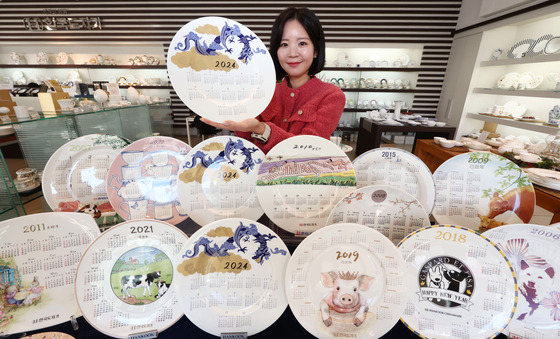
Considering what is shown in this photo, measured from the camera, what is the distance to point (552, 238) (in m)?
0.72

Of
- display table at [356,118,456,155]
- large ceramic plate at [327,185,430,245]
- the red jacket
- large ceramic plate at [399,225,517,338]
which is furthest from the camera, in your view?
display table at [356,118,456,155]

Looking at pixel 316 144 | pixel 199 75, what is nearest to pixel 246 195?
pixel 316 144

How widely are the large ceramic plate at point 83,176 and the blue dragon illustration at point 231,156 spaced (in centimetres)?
45

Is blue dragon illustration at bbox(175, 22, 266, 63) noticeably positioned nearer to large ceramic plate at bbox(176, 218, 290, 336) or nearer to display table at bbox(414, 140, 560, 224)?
large ceramic plate at bbox(176, 218, 290, 336)

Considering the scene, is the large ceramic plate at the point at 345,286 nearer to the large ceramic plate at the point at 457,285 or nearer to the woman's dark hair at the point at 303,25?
the large ceramic plate at the point at 457,285

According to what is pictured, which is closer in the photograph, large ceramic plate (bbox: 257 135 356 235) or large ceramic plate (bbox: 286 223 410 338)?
large ceramic plate (bbox: 286 223 410 338)

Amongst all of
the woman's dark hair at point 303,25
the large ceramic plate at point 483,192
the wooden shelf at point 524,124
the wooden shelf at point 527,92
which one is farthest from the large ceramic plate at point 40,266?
the wooden shelf at point 527,92

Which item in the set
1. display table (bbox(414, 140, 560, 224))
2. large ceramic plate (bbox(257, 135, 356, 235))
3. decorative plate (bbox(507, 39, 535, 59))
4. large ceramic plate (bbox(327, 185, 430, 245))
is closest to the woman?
→ large ceramic plate (bbox(257, 135, 356, 235))

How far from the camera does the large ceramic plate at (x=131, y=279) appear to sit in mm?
735

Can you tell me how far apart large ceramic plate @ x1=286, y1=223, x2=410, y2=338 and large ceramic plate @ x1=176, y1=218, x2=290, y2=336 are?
2.7 inches

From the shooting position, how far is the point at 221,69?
2.91 ft

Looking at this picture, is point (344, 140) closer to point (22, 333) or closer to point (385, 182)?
point (385, 182)

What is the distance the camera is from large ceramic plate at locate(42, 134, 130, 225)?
1.01 metres

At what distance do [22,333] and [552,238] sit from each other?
1695 mm
